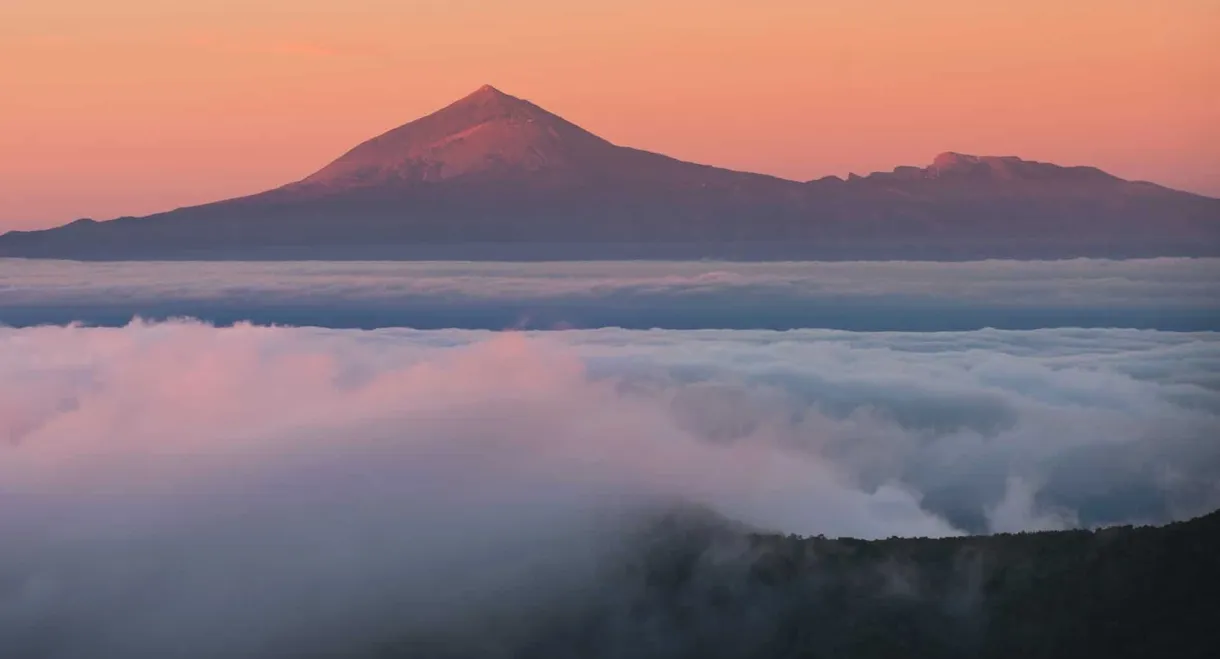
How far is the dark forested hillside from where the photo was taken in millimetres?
123750

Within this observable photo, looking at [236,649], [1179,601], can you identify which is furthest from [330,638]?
[1179,601]

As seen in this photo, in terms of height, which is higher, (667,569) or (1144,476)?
(1144,476)

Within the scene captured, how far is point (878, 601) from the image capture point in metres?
150

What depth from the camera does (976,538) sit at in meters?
166

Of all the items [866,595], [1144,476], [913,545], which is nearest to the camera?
[866,595]

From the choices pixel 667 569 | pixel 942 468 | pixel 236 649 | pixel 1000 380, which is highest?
pixel 1000 380

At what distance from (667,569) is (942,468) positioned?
42835 mm

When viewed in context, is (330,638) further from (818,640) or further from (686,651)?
(818,640)

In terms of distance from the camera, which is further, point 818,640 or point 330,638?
point 330,638

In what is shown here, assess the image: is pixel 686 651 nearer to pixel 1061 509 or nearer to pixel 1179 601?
pixel 1061 509

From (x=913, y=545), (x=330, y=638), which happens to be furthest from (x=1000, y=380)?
(x=330, y=638)

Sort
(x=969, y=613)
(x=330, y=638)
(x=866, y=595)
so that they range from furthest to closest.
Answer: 1. (x=330, y=638)
2. (x=866, y=595)
3. (x=969, y=613)

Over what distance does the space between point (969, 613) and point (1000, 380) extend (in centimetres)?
6293

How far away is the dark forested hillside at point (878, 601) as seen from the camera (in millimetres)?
123750
